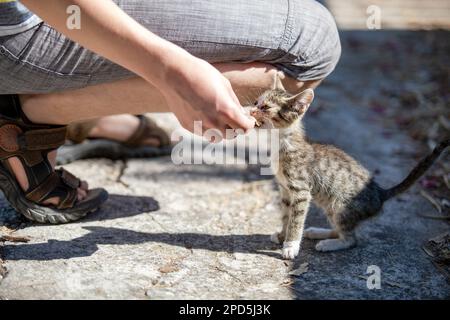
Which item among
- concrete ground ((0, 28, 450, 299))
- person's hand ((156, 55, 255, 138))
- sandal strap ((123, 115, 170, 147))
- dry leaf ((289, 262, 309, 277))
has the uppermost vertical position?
person's hand ((156, 55, 255, 138))

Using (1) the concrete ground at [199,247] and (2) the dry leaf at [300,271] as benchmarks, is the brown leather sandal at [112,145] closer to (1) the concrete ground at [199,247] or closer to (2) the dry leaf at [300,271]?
(1) the concrete ground at [199,247]

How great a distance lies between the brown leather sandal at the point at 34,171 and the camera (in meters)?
2.78

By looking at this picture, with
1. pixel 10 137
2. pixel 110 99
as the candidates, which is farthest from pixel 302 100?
pixel 10 137

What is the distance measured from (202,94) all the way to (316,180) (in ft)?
3.70

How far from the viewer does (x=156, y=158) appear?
13.1 ft

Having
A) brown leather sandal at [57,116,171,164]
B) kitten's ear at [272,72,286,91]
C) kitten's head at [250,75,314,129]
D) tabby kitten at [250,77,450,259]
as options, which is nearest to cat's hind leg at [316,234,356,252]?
tabby kitten at [250,77,450,259]

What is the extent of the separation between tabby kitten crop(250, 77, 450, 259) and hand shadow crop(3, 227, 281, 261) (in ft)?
0.51

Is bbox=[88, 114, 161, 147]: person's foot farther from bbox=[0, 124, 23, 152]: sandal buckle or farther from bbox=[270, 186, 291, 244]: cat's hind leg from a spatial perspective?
bbox=[270, 186, 291, 244]: cat's hind leg

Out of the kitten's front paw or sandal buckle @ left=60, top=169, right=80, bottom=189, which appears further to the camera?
sandal buckle @ left=60, top=169, right=80, bottom=189

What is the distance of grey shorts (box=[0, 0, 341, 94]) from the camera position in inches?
97.9

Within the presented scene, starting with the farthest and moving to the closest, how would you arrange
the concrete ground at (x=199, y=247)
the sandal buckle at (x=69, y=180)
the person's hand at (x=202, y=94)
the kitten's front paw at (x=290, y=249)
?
1. the sandal buckle at (x=69, y=180)
2. the kitten's front paw at (x=290, y=249)
3. the concrete ground at (x=199, y=247)
4. the person's hand at (x=202, y=94)

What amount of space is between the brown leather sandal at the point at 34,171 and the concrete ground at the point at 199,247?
87 millimetres

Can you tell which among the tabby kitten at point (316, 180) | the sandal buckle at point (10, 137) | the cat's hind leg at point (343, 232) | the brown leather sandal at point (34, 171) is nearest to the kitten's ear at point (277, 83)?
the tabby kitten at point (316, 180)
